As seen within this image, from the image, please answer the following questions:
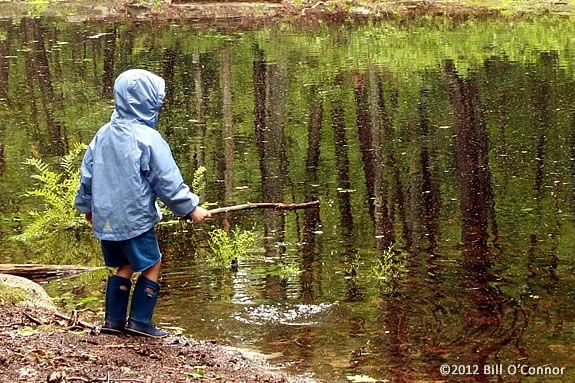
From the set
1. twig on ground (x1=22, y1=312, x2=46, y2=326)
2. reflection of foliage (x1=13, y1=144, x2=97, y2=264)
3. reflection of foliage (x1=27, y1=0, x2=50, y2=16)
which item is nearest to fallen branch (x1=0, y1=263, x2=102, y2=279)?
reflection of foliage (x1=13, y1=144, x2=97, y2=264)

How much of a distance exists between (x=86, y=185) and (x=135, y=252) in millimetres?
520

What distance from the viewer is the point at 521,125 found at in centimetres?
1571

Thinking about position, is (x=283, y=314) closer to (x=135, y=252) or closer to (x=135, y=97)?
(x=135, y=252)

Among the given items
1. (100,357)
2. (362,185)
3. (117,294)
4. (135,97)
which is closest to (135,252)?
(117,294)

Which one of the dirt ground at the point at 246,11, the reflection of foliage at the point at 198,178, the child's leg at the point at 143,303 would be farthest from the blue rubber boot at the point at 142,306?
the dirt ground at the point at 246,11

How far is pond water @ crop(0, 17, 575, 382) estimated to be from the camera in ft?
24.8

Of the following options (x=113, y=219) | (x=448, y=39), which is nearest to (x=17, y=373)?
(x=113, y=219)

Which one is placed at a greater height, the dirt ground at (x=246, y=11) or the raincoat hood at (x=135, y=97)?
the raincoat hood at (x=135, y=97)

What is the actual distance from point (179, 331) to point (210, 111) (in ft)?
36.7

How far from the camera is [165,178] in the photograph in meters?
6.00

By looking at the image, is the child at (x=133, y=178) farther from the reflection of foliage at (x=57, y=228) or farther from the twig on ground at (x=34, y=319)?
the reflection of foliage at (x=57, y=228)

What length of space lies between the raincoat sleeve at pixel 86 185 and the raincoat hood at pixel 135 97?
1.01 ft

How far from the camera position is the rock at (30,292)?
23.5 feet

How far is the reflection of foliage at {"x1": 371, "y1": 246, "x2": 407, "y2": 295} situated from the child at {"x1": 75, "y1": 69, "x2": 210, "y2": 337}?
289 cm
